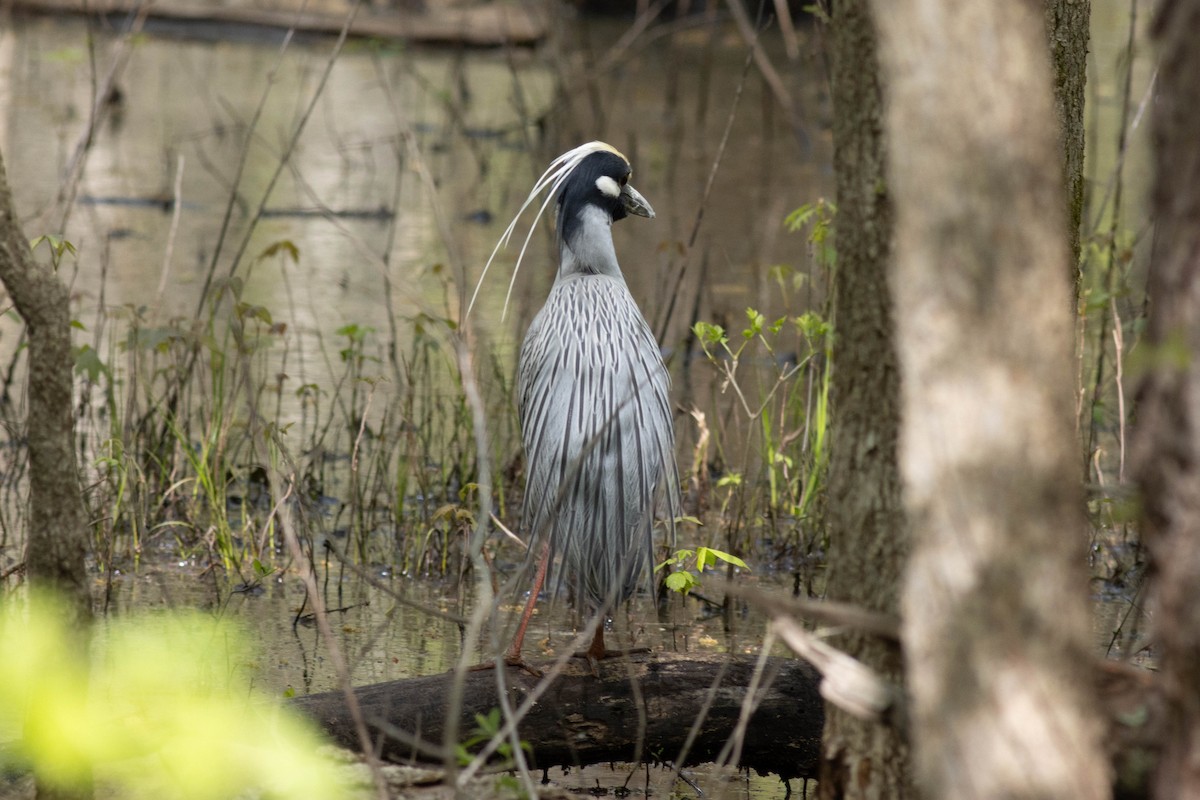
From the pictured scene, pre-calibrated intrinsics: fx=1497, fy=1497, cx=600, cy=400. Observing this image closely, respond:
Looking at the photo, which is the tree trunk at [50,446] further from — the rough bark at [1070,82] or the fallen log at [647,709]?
the rough bark at [1070,82]

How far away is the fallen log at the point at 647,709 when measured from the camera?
2.84 metres

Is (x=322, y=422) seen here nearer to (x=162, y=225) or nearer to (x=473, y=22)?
(x=162, y=225)

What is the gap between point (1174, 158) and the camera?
164 centimetres

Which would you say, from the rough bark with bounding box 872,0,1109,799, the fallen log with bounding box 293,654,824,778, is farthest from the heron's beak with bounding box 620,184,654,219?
the rough bark with bounding box 872,0,1109,799

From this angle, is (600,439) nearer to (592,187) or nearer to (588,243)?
(588,243)

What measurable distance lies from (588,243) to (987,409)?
202 centimetres

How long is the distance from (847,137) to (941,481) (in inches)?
25.1

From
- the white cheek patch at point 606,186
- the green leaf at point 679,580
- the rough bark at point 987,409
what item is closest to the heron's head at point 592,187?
the white cheek patch at point 606,186

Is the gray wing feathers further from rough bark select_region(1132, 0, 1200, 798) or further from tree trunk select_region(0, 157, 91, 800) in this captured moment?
rough bark select_region(1132, 0, 1200, 798)

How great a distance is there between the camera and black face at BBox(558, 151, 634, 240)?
3.53 meters

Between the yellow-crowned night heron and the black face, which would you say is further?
the black face

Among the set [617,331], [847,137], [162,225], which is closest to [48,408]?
[847,137]

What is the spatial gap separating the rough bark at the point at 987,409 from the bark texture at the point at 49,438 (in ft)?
3.99

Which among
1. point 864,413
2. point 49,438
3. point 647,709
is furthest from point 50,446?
point 647,709
